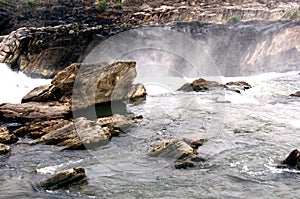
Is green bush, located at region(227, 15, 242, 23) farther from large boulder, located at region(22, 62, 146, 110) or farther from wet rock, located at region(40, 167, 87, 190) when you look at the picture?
wet rock, located at region(40, 167, 87, 190)

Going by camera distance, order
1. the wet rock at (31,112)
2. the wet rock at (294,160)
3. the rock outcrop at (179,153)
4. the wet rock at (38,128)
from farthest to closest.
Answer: the wet rock at (31,112), the wet rock at (38,128), the rock outcrop at (179,153), the wet rock at (294,160)

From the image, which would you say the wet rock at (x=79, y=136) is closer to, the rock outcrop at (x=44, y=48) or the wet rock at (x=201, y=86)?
the wet rock at (x=201, y=86)

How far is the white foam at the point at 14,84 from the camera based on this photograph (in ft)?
78.1

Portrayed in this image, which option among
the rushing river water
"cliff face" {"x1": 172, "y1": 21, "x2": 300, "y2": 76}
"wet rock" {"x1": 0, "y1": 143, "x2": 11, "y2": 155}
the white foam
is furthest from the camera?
"cliff face" {"x1": 172, "y1": 21, "x2": 300, "y2": 76}

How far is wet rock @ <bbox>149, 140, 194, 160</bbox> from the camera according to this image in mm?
11977

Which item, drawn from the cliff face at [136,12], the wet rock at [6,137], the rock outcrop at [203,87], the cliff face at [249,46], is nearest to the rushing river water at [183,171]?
the wet rock at [6,137]

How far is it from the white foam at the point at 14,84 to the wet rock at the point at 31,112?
439 centimetres

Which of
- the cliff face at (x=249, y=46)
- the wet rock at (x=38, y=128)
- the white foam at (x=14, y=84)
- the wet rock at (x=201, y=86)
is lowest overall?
the wet rock at (x=38, y=128)

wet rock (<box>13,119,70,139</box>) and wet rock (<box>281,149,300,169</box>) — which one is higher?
wet rock (<box>281,149,300,169</box>)

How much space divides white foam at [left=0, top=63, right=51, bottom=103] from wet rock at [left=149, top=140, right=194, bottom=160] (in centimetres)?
1320

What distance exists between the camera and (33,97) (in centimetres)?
2030

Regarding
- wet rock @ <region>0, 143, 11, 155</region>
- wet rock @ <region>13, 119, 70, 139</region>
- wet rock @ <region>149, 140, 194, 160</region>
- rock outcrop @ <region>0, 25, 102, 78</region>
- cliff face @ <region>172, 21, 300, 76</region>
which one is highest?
cliff face @ <region>172, 21, 300, 76</region>

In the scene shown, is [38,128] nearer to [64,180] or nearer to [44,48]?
[64,180]

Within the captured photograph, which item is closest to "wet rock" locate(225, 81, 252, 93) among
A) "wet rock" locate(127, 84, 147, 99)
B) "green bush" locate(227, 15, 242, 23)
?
"wet rock" locate(127, 84, 147, 99)
